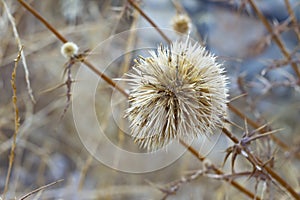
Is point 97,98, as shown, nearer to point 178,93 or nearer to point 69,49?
point 69,49

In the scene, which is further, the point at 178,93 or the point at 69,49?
the point at 69,49

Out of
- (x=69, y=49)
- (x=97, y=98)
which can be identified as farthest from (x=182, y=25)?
(x=97, y=98)

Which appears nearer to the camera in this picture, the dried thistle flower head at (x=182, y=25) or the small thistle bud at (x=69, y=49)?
the small thistle bud at (x=69, y=49)

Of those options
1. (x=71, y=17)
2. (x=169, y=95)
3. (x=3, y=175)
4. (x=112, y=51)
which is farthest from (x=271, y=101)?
(x=169, y=95)

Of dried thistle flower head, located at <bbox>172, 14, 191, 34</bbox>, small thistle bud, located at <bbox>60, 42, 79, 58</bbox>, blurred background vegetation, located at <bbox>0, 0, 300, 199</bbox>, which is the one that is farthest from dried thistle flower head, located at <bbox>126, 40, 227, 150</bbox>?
blurred background vegetation, located at <bbox>0, 0, 300, 199</bbox>

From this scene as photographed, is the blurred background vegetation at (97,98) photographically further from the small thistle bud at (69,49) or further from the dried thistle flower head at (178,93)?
the dried thistle flower head at (178,93)

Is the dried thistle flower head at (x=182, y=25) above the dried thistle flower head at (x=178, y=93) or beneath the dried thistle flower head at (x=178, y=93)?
above

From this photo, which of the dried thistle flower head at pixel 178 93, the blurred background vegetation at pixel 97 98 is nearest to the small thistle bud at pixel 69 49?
the dried thistle flower head at pixel 178 93

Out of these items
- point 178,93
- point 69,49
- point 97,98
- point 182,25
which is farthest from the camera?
point 97,98

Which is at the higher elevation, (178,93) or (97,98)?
(97,98)
